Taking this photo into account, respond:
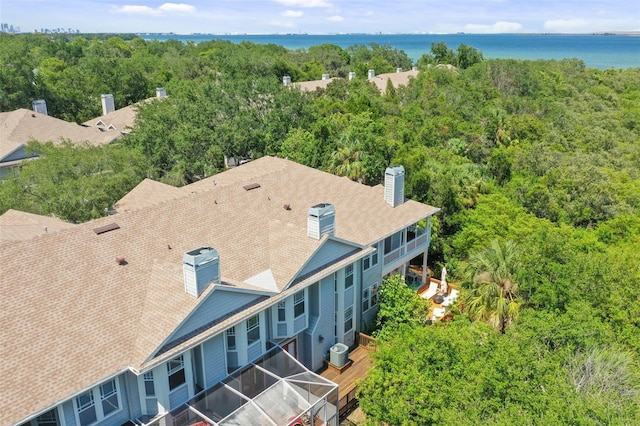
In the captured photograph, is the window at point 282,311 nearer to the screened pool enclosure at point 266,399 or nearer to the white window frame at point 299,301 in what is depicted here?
the white window frame at point 299,301

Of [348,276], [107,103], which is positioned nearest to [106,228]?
[348,276]

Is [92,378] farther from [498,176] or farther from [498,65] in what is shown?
[498,65]

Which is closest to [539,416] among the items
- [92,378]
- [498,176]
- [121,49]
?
[92,378]

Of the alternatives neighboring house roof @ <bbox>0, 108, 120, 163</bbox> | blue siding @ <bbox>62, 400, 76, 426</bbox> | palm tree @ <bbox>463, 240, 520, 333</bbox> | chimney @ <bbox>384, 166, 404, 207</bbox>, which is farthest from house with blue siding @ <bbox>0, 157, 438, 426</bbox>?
neighboring house roof @ <bbox>0, 108, 120, 163</bbox>

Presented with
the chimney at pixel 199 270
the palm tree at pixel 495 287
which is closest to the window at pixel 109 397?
the chimney at pixel 199 270

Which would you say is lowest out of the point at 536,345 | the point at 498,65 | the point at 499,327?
the point at 499,327

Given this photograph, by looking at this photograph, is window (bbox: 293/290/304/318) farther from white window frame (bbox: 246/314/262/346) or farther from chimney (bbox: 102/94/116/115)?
chimney (bbox: 102/94/116/115)
